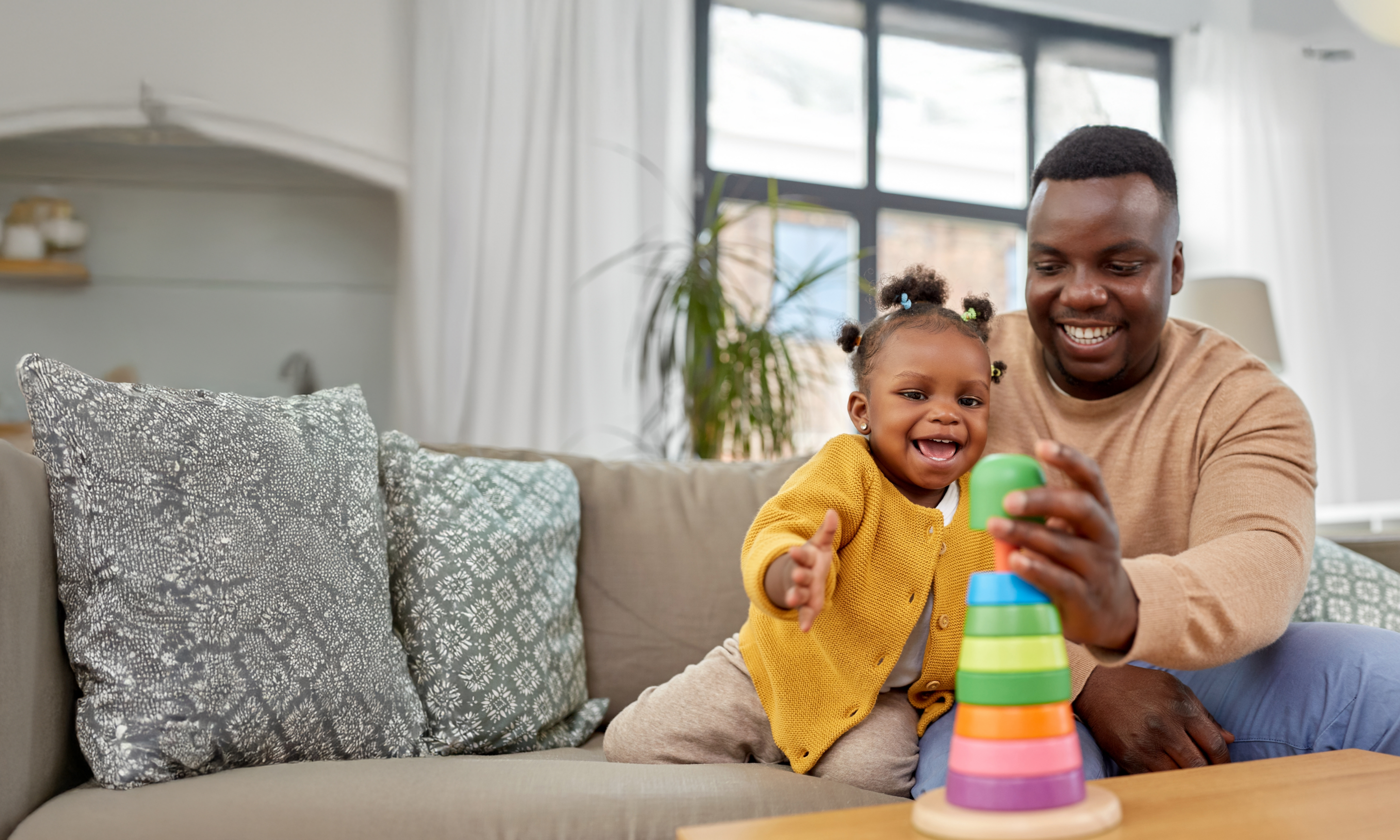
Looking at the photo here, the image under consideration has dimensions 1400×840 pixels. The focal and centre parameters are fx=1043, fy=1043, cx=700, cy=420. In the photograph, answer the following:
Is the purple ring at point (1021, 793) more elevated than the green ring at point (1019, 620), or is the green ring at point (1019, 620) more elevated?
the green ring at point (1019, 620)

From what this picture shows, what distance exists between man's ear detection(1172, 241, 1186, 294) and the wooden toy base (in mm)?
859

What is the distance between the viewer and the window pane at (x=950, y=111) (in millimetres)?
4117

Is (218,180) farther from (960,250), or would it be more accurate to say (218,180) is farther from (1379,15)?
(1379,15)

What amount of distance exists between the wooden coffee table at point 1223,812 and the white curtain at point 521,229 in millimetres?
2514

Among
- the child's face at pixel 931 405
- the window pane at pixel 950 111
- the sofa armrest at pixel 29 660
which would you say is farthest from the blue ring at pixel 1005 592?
the window pane at pixel 950 111

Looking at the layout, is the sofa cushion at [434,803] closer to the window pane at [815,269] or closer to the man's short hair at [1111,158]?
the man's short hair at [1111,158]

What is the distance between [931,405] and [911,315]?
14 cm

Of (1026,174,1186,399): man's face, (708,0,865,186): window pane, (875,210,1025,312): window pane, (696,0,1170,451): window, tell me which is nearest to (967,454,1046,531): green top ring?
(1026,174,1186,399): man's face

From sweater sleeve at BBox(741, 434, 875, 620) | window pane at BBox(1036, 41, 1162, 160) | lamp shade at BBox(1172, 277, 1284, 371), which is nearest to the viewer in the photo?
sweater sleeve at BBox(741, 434, 875, 620)

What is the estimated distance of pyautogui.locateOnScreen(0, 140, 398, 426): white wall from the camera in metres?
3.03

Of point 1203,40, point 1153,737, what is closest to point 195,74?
point 1153,737

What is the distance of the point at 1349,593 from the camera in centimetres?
167

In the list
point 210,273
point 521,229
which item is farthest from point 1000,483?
point 210,273

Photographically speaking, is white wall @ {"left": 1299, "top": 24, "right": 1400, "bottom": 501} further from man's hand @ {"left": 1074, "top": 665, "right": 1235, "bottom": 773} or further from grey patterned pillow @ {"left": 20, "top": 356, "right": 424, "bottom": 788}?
grey patterned pillow @ {"left": 20, "top": 356, "right": 424, "bottom": 788}
